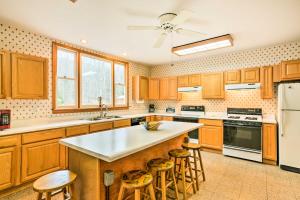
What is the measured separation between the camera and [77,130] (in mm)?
3334

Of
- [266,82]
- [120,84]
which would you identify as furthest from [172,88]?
[266,82]

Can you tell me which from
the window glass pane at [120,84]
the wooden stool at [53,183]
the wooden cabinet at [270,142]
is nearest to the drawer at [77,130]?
the wooden stool at [53,183]

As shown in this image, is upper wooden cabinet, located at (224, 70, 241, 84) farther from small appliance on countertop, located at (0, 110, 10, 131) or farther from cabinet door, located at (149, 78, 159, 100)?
small appliance on countertop, located at (0, 110, 10, 131)

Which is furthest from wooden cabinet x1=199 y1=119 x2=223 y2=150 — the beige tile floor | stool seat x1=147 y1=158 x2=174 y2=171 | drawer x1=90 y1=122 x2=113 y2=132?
stool seat x1=147 y1=158 x2=174 y2=171

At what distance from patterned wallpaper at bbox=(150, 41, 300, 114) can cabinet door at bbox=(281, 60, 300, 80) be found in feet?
2.12

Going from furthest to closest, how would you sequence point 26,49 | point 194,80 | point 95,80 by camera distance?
1. point 194,80
2. point 95,80
3. point 26,49

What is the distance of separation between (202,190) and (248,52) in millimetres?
3732

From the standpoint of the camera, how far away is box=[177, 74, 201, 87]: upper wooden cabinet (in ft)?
16.5

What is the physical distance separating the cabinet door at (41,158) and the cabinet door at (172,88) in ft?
11.8

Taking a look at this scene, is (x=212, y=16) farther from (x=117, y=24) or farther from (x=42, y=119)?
(x=42, y=119)

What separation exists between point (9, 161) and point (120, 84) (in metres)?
3.37

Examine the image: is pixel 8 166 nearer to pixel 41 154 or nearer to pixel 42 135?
pixel 41 154

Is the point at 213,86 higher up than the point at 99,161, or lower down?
higher up

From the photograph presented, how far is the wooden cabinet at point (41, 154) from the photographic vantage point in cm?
266
